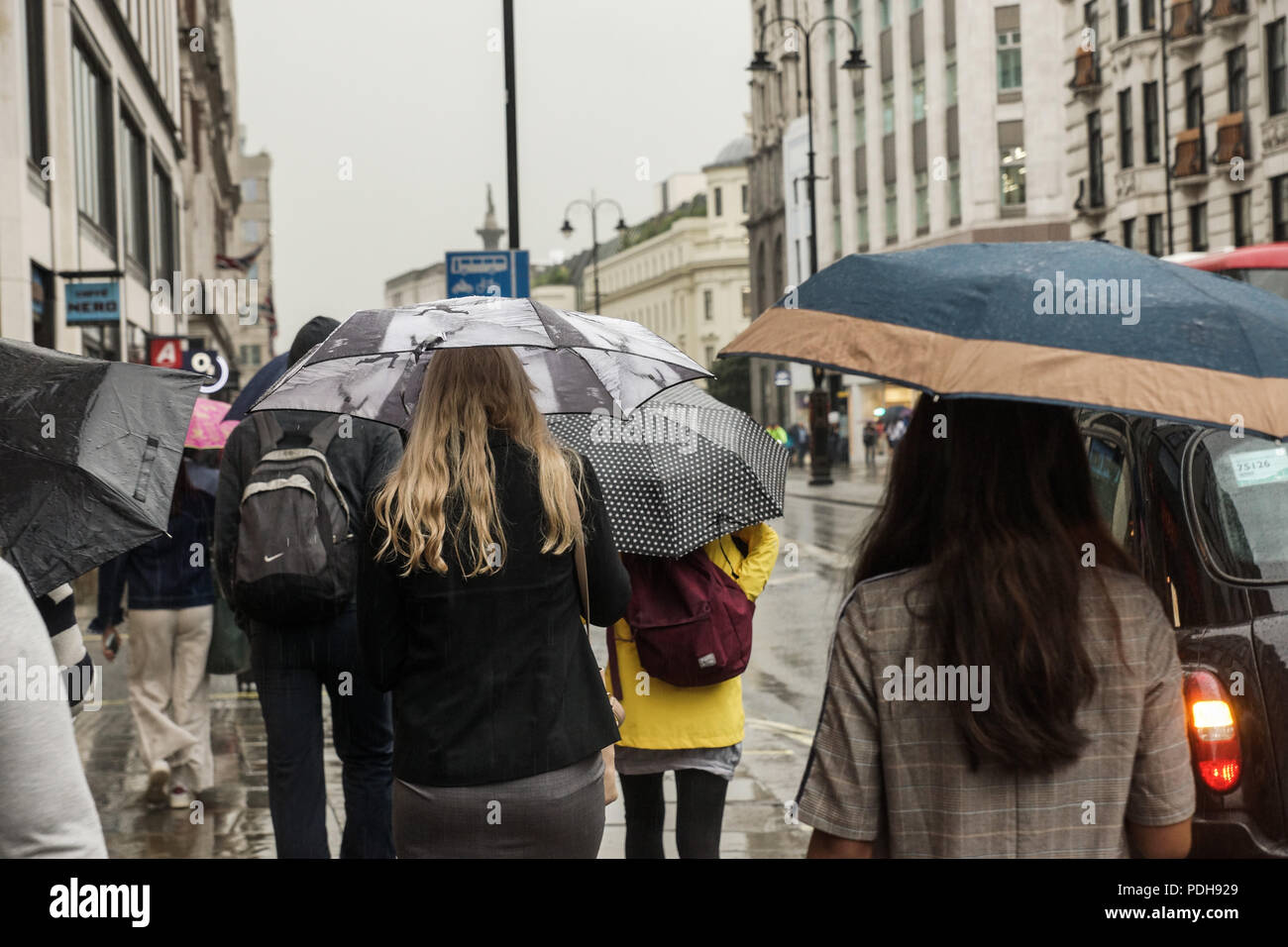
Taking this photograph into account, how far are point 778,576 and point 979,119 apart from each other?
1518 inches

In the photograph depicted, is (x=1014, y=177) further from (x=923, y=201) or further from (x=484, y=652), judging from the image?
(x=484, y=652)

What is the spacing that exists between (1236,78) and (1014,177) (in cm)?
1950

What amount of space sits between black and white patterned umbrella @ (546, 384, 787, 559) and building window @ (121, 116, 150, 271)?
23.1 meters

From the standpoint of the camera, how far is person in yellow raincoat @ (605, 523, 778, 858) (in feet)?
15.5

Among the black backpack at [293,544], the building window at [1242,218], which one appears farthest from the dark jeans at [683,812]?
the building window at [1242,218]

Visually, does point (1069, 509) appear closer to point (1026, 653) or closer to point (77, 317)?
point (1026, 653)

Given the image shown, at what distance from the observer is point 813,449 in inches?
1694

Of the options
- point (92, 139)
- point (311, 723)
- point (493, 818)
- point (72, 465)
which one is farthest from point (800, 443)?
point (72, 465)

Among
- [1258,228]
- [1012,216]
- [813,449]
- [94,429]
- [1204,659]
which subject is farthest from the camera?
[1012,216]

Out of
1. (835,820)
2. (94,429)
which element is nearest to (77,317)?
(94,429)

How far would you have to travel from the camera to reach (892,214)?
60.3 metres

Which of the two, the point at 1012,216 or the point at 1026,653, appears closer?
the point at 1026,653

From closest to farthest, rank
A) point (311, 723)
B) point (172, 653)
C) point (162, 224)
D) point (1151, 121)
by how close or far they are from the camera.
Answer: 1. point (311, 723)
2. point (172, 653)
3. point (162, 224)
4. point (1151, 121)

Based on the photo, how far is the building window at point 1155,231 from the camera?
128ft
